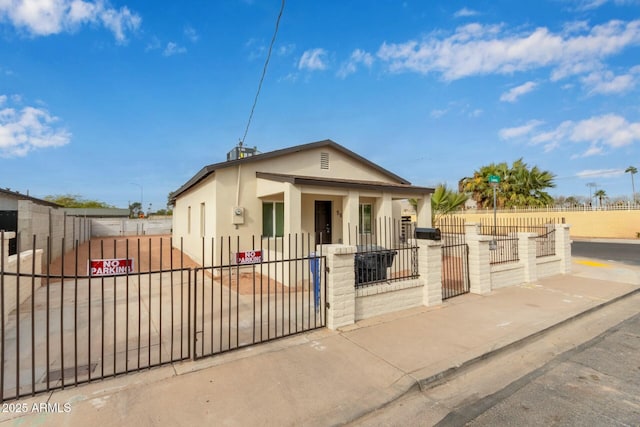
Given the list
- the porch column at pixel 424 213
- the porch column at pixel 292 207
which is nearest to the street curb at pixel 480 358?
the porch column at pixel 292 207

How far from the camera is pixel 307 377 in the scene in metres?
3.56

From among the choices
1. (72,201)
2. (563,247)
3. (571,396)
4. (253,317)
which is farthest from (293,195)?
(72,201)

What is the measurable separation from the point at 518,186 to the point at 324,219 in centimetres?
2538

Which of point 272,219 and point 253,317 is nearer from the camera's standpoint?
point 253,317

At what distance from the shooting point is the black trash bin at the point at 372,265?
18.8ft

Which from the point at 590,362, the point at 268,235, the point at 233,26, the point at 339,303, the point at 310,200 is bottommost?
the point at 590,362

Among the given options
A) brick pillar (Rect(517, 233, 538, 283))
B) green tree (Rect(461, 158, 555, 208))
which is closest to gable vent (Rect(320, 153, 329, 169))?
brick pillar (Rect(517, 233, 538, 283))

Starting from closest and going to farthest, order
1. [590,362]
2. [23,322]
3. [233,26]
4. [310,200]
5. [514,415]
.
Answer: [514,415] → [590,362] → [23,322] → [233,26] → [310,200]

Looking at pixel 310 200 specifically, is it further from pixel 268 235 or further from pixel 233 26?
pixel 233 26

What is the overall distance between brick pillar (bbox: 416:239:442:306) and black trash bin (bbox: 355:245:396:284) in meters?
0.73

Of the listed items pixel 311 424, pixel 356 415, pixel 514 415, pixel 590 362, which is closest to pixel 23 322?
pixel 311 424

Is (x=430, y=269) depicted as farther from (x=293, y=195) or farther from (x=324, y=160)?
(x=324, y=160)

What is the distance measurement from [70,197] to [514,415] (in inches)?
2634

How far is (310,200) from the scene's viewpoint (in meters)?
12.0
